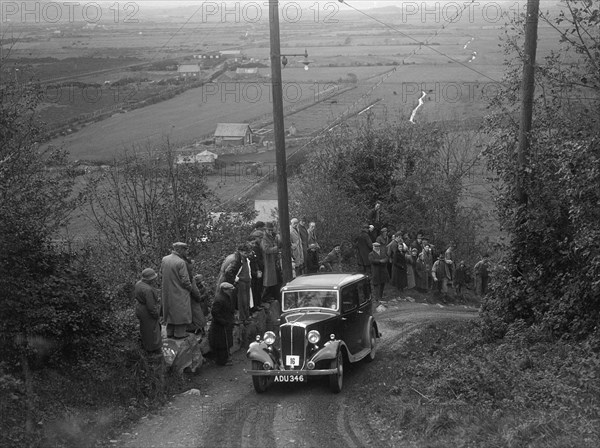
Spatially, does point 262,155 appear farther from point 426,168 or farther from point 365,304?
point 365,304

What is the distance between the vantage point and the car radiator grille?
541 inches

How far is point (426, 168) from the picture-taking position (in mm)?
34594

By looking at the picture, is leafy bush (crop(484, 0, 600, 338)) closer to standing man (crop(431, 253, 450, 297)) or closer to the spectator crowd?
the spectator crowd

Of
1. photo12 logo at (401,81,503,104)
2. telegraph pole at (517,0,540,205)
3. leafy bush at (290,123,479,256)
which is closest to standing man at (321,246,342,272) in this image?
leafy bush at (290,123,479,256)

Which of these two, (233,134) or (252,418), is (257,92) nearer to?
(233,134)

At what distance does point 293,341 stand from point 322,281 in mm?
1971

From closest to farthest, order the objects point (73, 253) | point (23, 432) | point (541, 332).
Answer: point (23, 432) → point (73, 253) → point (541, 332)

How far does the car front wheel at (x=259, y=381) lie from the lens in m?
13.3

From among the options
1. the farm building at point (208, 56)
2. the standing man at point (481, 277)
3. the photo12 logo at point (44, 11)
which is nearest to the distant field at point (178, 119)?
the farm building at point (208, 56)

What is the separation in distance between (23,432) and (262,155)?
40.8 metres

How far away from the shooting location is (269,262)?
17953mm

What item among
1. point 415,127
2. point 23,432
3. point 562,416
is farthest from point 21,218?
point 415,127

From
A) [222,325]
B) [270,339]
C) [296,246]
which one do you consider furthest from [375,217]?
[270,339]

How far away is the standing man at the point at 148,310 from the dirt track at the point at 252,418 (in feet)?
3.64
